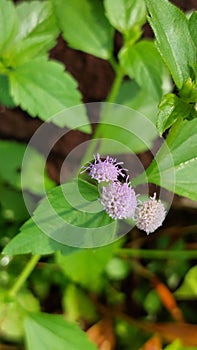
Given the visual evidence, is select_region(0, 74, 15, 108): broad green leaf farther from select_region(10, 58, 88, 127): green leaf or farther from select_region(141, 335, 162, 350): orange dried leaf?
select_region(141, 335, 162, 350): orange dried leaf

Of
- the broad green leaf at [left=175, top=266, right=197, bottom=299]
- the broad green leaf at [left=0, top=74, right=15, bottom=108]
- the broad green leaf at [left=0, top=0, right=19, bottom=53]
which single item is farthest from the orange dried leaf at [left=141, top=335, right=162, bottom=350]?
the broad green leaf at [left=0, top=0, right=19, bottom=53]

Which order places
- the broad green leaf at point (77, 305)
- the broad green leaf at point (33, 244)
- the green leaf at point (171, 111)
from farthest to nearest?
the broad green leaf at point (77, 305)
the broad green leaf at point (33, 244)
the green leaf at point (171, 111)

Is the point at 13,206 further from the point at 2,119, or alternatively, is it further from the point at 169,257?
the point at 169,257

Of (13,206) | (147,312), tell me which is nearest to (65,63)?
(13,206)

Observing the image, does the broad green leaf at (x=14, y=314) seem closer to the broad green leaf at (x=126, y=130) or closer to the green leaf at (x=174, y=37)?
the broad green leaf at (x=126, y=130)

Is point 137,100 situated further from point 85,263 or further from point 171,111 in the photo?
point 171,111

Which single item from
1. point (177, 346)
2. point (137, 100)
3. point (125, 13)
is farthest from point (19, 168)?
point (177, 346)

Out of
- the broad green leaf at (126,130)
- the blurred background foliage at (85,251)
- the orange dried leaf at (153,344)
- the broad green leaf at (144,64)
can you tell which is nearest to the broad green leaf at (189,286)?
the blurred background foliage at (85,251)
